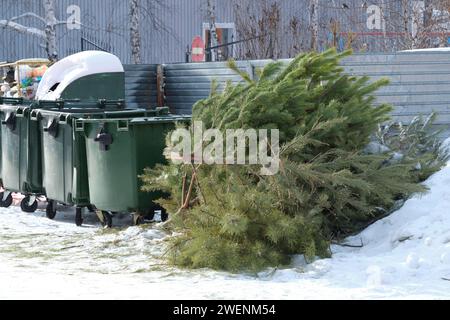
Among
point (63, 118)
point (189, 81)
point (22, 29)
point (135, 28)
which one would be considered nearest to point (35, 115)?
point (63, 118)

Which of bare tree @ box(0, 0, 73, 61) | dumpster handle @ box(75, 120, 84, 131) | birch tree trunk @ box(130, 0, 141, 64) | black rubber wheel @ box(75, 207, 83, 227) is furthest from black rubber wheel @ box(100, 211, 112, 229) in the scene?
birch tree trunk @ box(130, 0, 141, 64)

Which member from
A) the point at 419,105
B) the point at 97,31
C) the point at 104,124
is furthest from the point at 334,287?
the point at 97,31

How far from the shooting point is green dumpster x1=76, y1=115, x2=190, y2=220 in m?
9.78

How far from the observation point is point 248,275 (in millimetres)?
7441

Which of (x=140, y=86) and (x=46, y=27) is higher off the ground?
(x=46, y=27)

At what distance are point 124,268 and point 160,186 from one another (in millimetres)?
1331

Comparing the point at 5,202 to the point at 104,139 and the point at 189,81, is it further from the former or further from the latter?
the point at 189,81

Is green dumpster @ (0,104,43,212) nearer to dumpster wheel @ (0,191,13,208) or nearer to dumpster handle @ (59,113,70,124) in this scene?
dumpster wheel @ (0,191,13,208)

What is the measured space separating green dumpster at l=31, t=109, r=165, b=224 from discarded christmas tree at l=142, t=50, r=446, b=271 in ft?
5.02

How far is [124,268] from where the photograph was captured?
7.77 m

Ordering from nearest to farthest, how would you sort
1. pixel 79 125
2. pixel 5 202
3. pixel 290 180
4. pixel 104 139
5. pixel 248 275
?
pixel 248 275 < pixel 290 180 < pixel 104 139 < pixel 79 125 < pixel 5 202

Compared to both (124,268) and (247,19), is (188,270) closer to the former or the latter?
(124,268)

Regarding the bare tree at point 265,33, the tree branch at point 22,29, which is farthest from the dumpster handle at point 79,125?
the tree branch at point 22,29

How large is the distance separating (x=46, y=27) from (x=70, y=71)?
32.7 ft
